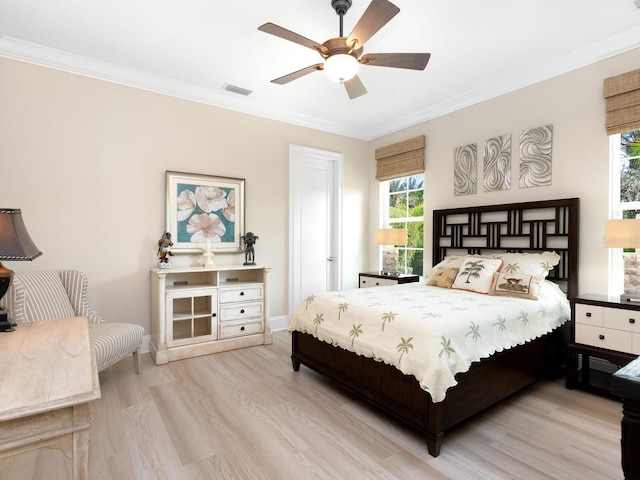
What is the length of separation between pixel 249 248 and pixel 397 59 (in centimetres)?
258

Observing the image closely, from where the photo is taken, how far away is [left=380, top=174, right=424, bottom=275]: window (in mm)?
4574

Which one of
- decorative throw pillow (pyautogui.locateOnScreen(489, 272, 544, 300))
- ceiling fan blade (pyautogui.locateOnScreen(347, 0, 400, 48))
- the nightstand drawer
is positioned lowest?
the nightstand drawer

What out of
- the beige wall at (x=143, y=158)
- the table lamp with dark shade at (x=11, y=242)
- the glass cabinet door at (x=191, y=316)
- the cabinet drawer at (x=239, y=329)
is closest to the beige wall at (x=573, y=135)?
the beige wall at (x=143, y=158)

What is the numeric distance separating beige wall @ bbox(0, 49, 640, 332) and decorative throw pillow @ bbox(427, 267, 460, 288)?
3.24ft

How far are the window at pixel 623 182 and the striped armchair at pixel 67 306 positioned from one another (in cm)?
406

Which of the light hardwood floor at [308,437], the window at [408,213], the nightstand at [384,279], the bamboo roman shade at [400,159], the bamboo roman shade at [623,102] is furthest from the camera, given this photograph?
the window at [408,213]

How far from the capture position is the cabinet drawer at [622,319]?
2373 millimetres

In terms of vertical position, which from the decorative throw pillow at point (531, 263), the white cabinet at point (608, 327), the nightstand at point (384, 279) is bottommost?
the white cabinet at point (608, 327)

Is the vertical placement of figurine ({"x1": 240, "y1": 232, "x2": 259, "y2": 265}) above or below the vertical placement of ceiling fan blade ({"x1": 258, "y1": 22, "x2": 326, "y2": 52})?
below

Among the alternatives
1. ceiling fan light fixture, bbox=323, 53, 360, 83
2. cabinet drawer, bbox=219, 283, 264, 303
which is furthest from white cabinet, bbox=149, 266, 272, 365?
ceiling fan light fixture, bbox=323, 53, 360, 83

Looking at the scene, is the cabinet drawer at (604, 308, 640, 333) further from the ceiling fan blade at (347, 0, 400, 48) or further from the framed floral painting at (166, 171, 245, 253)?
the framed floral painting at (166, 171, 245, 253)

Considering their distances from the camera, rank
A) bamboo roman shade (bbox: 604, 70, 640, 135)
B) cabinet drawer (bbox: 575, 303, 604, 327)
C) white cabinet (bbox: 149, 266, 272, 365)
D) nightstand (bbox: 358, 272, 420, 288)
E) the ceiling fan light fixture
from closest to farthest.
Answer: the ceiling fan light fixture
cabinet drawer (bbox: 575, 303, 604, 327)
bamboo roman shade (bbox: 604, 70, 640, 135)
white cabinet (bbox: 149, 266, 272, 365)
nightstand (bbox: 358, 272, 420, 288)

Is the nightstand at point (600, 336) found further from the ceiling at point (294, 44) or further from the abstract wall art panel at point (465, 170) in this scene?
the ceiling at point (294, 44)

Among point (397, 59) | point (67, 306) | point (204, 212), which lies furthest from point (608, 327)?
point (67, 306)
